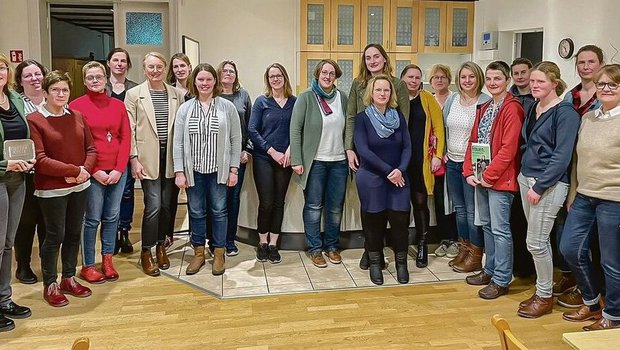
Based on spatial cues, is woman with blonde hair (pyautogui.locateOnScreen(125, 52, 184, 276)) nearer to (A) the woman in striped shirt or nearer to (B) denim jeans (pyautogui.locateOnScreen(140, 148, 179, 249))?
(B) denim jeans (pyautogui.locateOnScreen(140, 148, 179, 249))

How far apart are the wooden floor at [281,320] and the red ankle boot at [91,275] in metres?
0.07

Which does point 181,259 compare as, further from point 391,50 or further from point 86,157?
point 391,50

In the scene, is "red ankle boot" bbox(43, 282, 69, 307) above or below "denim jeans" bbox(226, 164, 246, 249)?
below

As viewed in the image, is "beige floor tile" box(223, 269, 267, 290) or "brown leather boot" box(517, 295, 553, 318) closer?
"brown leather boot" box(517, 295, 553, 318)

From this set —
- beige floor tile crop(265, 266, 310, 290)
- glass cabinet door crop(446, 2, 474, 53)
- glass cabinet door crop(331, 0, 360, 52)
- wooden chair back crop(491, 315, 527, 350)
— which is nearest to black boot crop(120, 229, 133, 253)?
beige floor tile crop(265, 266, 310, 290)

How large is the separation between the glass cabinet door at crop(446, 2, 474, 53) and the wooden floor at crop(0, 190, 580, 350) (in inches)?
158

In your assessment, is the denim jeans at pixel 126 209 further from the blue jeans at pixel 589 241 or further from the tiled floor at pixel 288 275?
the blue jeans at pixel 589 241

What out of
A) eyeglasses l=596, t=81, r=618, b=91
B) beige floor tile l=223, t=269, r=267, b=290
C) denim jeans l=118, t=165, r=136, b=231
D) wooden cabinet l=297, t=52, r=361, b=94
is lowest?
beige floor tile l=223, t=269, r=267, b=290

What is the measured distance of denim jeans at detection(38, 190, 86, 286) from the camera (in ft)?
10.6

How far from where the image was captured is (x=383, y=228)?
382 cm

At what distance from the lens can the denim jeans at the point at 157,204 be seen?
12.6ft

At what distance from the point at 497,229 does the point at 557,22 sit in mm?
3332

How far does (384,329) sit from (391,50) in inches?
177

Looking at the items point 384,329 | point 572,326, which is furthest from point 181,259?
point 572,326
